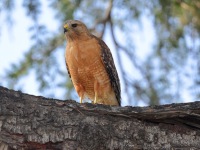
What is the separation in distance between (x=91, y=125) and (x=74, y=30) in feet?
8.88

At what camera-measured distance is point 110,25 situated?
7.50 m

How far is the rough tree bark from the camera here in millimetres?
3258

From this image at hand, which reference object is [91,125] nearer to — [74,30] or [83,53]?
[83,53]

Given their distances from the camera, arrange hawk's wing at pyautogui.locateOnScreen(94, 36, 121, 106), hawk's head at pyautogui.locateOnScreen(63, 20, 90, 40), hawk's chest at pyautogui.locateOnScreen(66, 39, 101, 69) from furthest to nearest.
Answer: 1. hawk's head at pyautogui.locateOnScreen(63, 20, 90, 40)
2. hawk's wing at pyautogui.locateOnScreen(94, 36, 121, 106)
3. hawk's chest at pyautogui.locateOnScreen(66, 39, 101, 69)

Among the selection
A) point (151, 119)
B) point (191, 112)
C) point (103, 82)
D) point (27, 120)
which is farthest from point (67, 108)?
point (103, 82)

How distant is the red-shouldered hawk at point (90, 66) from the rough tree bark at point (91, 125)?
7.19ft

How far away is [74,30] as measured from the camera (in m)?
5.93

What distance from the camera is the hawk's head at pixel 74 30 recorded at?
5926 mm

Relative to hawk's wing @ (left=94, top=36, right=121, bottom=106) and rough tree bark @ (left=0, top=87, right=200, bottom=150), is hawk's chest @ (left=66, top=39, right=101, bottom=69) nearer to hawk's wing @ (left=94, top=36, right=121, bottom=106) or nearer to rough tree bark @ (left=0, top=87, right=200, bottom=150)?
hawk's wing @ (left=94, top=36, right=121, bottom=106)

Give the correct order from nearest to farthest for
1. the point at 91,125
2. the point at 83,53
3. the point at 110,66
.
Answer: the point at 91,125
the point at 83,53
the point at 110,66

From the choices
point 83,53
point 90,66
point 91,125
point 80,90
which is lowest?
point 91,125

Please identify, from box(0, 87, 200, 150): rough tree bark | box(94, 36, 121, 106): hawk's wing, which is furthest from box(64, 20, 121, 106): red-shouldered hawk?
box(0, 87, 200, 150): rough tree bark

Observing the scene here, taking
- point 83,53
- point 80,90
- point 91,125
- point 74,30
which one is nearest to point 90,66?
point 83,53

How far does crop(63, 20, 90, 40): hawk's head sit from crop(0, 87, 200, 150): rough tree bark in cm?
249
